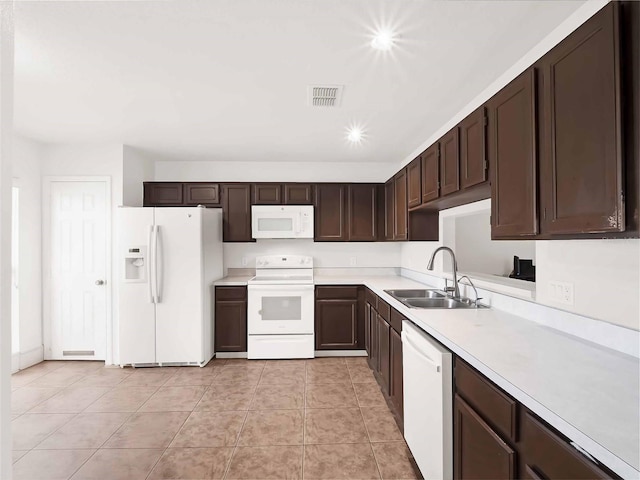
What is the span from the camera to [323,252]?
479cm

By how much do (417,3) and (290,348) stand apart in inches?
139

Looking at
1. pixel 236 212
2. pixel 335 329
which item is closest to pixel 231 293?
pixel 236 212

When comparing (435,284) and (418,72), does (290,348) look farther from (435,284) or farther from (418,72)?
(418,72)

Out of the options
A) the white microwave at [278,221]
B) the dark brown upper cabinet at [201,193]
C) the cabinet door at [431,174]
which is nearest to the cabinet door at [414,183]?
the cabinet door at [431,174]

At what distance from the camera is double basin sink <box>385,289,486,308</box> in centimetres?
269

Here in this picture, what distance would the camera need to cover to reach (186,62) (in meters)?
2.14

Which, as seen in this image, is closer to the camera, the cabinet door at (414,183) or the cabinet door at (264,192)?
the cabinet door at (414,183)

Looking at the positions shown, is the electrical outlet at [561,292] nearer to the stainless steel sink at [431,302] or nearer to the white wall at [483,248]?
the white wall at [483,248]

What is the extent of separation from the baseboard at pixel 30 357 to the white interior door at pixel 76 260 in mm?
154

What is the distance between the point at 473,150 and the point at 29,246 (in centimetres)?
453

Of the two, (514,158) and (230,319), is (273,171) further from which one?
(514,158)

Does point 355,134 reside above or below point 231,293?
above

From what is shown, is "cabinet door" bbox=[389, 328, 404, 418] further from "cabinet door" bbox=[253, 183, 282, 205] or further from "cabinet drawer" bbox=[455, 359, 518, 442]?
"cabinet door" bbox=[253, 183, 282, 205]

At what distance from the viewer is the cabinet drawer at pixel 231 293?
4141mm
